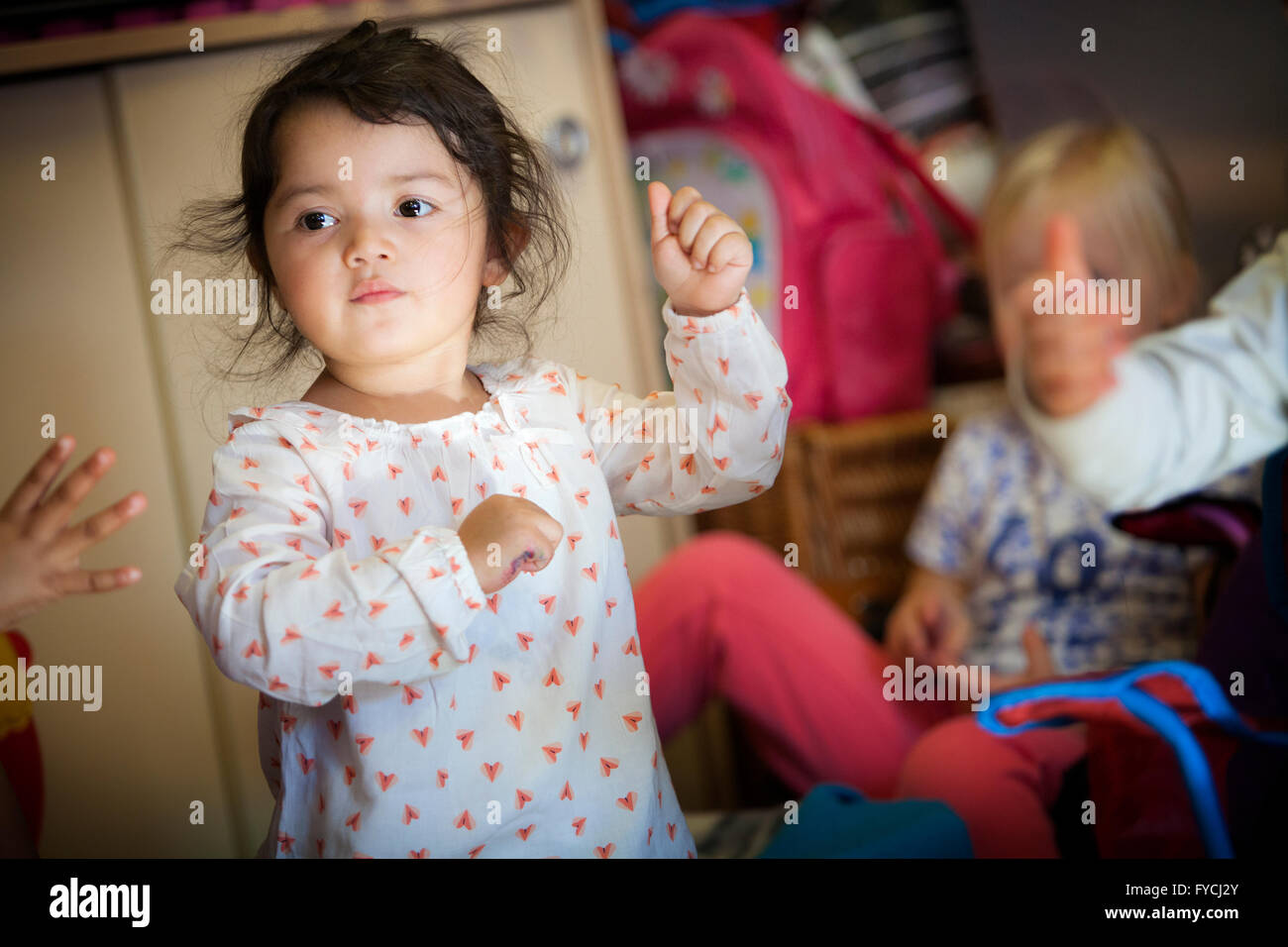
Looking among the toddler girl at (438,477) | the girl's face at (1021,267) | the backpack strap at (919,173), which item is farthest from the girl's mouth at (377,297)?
the backpack strap at (919,173)

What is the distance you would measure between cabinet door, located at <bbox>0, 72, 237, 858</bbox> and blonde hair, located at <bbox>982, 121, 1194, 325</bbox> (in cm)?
79

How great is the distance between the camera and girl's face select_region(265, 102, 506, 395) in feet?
1.54

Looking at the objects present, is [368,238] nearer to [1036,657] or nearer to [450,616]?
[450,616]

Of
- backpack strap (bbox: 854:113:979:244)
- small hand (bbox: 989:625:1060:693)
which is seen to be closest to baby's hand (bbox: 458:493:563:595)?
small hand (bbox: 989:625:1060:693)

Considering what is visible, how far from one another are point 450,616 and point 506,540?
0.04 m

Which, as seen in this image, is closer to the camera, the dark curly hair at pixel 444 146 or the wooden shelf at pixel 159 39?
the dark curly hair at pixel 444 146

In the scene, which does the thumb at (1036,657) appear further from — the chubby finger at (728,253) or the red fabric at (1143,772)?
the chubby finger at (728,253)

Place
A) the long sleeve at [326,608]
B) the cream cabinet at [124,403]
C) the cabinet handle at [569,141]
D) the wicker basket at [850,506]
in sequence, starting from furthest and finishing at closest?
the wicker basket at [850,506] < the cabinet handle at [569,141] < the cream cabinet at [124,403] < the long sleeve at [326,608]

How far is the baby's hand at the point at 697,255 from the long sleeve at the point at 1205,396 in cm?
52

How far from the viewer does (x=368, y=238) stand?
466 mm

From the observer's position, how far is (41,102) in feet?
2.11

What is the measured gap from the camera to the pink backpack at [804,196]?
1.23m
